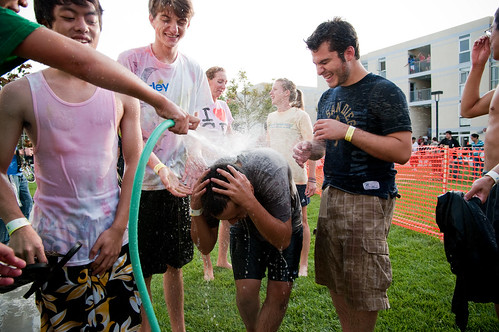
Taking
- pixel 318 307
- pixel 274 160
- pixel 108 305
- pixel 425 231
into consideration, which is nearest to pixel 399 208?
pixel 425 231

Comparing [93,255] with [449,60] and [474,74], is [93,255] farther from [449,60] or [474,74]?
[449,60]

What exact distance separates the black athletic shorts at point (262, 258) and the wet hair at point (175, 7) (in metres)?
1.84

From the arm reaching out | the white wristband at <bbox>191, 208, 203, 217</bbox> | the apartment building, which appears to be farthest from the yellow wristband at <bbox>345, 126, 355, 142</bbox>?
the apartment building

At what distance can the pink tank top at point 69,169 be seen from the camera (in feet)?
5.52

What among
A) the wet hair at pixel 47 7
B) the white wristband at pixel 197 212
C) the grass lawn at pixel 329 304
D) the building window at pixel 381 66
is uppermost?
the building window at pixel 381 66

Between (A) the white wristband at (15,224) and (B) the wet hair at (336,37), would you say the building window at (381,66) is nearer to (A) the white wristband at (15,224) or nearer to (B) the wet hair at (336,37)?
(B) the wet hair at (336,37)

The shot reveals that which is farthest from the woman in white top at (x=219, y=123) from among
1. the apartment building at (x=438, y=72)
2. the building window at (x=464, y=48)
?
the building window at (x=464, y=48)

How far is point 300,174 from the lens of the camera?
14.4ft

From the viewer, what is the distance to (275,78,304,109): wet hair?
4.73 m

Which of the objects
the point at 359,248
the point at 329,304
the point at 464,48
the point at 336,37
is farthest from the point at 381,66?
the point at 359,248

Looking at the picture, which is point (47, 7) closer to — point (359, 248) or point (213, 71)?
point (359, 248)

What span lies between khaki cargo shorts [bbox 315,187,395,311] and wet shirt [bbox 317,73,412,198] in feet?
0.31

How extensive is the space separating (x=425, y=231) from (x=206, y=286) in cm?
472

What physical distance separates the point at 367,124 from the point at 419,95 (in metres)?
36.9
